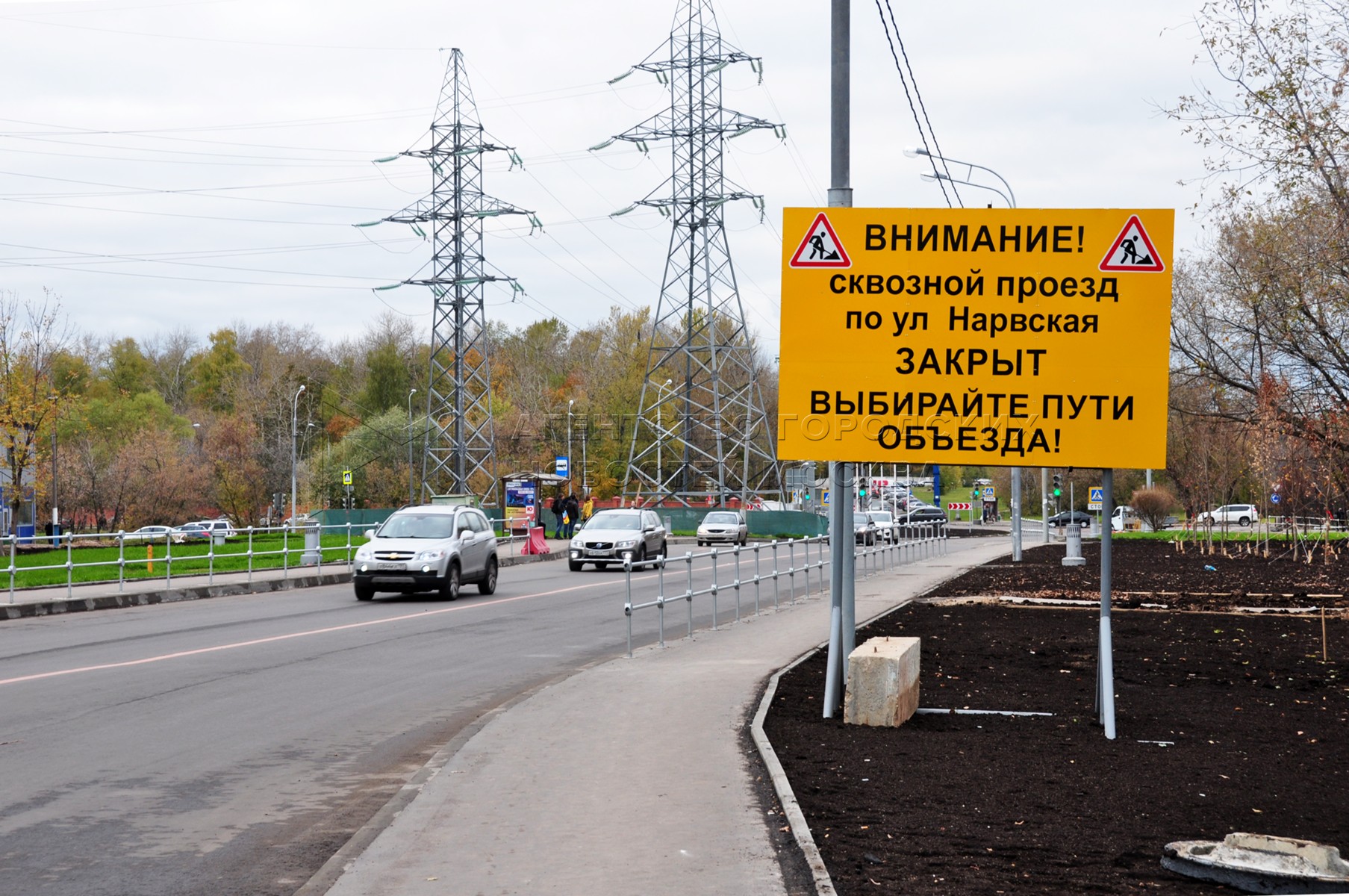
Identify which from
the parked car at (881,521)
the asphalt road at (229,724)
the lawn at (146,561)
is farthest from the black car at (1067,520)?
the asphalt road at (229,724)


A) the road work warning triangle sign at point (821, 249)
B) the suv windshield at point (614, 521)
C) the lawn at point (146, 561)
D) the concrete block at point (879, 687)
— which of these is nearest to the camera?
the concrete block at point (879, 687)

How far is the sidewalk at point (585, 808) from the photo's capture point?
5.66 meters

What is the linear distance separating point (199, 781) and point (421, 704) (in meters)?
3.41

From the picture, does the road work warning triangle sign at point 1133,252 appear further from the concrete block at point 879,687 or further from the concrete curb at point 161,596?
the concrete curb at point 161,596

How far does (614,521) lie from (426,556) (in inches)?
464

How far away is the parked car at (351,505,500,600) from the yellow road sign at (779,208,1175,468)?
Answer: 1420cm

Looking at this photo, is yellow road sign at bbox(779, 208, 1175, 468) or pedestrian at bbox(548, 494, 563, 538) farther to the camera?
pedestrian at bbox(548, 494, 563, 538)

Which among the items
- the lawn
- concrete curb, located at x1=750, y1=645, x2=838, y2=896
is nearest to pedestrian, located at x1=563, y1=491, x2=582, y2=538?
the lawn

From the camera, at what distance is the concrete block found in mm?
9547

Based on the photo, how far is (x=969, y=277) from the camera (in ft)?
34.5

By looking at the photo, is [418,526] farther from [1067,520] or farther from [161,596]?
[1067,520]

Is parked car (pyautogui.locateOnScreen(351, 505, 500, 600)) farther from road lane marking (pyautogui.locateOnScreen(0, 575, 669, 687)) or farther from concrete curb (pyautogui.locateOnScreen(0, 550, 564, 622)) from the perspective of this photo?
concrete curb (pyautogui.locateOnScreen(0, 550, 564, 622))

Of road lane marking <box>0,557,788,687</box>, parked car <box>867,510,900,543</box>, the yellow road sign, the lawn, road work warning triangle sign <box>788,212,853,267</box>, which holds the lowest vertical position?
road lane marking <box>0,557,788,687</box>

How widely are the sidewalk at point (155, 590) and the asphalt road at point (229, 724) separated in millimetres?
718
